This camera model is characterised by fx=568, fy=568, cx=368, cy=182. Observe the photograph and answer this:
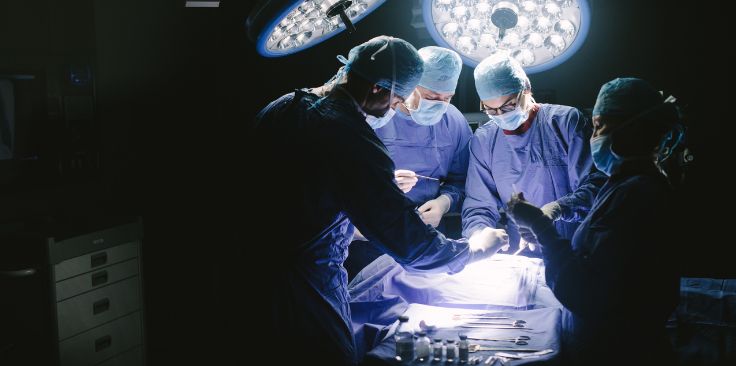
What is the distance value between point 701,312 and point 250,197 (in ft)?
6.68

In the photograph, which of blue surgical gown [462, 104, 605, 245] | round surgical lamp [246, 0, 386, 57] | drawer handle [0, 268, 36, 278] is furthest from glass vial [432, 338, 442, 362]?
drawer handle [0, 268, 36, 278]

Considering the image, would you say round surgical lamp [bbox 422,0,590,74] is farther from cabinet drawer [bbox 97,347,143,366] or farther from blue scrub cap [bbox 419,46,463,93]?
cabinet drawer [bbox 97,347,143,366]

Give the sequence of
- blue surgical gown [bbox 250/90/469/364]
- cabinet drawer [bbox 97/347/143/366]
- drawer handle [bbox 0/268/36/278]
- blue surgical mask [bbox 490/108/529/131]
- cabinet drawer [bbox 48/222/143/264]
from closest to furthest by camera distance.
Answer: blue surgical gown [bbox 250/90/469/364]
blue surgical mask [bbox 490/108/529/131]
drawer handle [bbox 0/268/36/278]
cabinet drawer [bbox 48/222/143/264]
cabinet drawer [bbox 97/347/143/366]

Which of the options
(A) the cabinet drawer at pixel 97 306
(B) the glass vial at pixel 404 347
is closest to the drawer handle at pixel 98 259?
(A) the cabinet drawer at pixel 97 306

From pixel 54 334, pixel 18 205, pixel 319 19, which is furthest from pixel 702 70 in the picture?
pixel 18 205

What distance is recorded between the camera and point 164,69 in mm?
3949

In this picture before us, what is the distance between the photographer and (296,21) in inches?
80.4

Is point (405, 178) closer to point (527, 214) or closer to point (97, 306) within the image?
point (527, 214)

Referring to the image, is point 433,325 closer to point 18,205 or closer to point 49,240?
point 49,240

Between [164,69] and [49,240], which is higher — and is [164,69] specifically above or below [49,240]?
above

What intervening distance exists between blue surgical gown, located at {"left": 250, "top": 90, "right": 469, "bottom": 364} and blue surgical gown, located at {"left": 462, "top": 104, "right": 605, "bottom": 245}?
94 cm

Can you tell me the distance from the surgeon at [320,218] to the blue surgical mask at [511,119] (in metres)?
0.90

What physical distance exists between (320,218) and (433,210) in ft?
3.73

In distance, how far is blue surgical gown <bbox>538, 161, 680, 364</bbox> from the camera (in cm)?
160
